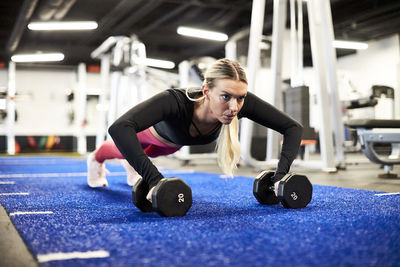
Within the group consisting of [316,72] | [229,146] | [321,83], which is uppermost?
[316,72]

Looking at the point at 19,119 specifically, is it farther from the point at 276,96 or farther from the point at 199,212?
the point at 199,212

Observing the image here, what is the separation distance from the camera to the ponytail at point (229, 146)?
196 centimetres

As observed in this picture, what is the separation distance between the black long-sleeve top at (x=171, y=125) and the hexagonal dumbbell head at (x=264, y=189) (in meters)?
0.11

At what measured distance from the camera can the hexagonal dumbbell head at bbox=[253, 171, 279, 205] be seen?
1923 mm

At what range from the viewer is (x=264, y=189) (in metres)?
1.94

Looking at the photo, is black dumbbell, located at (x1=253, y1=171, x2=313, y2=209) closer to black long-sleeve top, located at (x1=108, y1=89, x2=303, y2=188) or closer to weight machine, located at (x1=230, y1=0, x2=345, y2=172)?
black long-sleeve top, located at (x1=108, y1=89, x2=303, y2=188)

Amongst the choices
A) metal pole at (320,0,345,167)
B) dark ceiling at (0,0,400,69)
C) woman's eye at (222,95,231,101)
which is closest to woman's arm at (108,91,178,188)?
woman's eye at (222,95,231,101)

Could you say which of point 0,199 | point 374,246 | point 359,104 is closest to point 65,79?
point 359,104

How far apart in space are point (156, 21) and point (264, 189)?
788cm

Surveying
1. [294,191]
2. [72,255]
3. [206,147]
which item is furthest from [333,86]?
[72,255]

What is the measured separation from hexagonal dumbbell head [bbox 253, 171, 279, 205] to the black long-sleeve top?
11cm

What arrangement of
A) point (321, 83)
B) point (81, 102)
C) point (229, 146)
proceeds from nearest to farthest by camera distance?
point (229, 146), point (321, 83), point (81, 102)

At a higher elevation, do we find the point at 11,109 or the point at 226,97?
the point at 11,109

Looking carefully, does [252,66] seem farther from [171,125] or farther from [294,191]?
[294,191]
